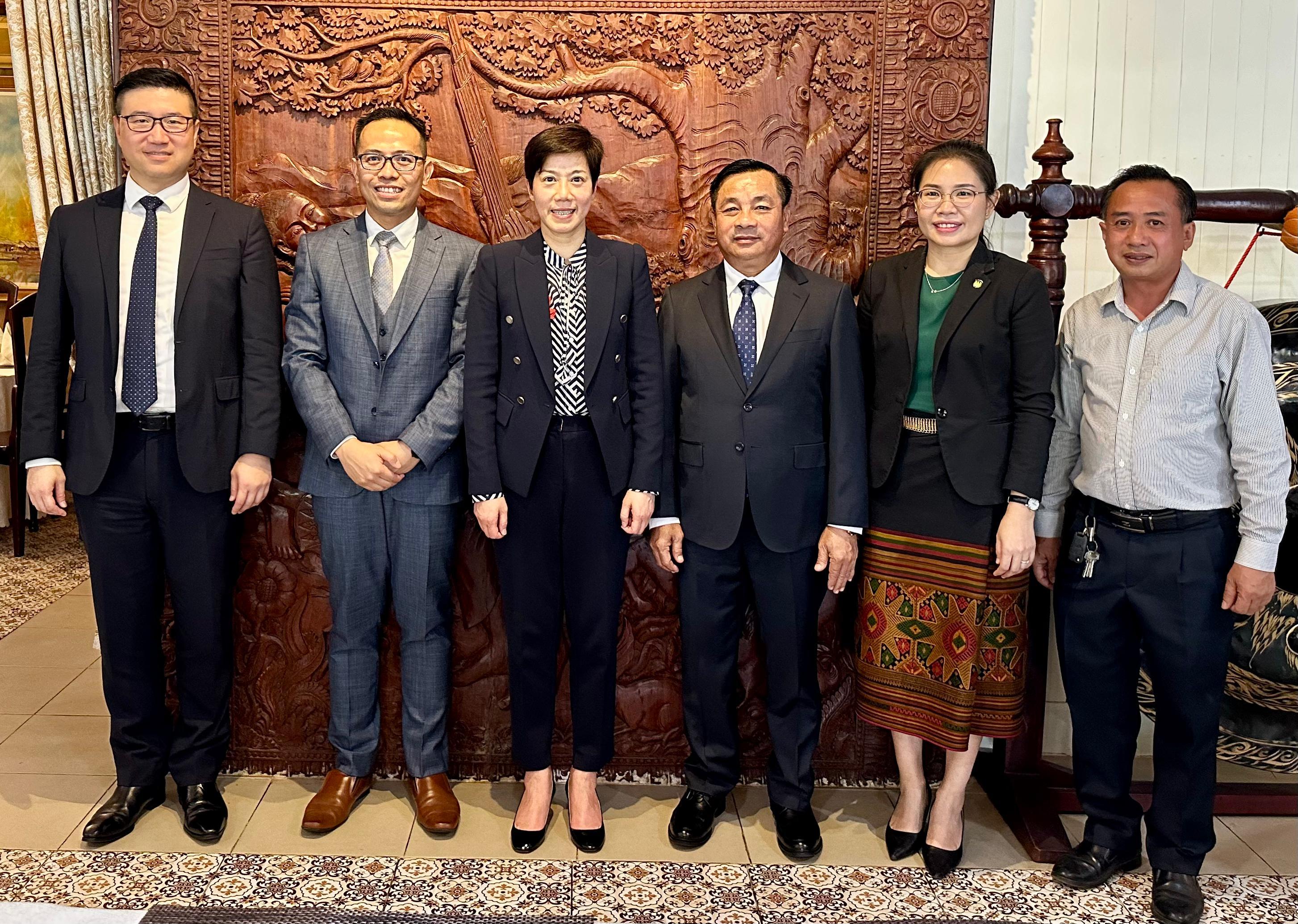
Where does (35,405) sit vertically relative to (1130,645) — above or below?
above

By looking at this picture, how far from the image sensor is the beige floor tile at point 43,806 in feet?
8.71

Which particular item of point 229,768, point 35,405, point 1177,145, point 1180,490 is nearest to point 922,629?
point 1180,490

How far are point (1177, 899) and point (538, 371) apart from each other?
6.51 feet

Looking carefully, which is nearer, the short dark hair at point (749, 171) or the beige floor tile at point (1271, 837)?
the short dark hair at point (749, 171)

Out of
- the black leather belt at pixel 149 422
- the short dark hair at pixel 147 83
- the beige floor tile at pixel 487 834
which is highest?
the short dark hair at pixel 147 83

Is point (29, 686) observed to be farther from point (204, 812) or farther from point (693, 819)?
point (693, 819)

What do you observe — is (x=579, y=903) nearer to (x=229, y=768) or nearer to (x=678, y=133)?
(x=229, y=768)

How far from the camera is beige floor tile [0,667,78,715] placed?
142 inches

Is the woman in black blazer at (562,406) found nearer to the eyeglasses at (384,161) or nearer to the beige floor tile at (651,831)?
the beige floor tile at (651,831)

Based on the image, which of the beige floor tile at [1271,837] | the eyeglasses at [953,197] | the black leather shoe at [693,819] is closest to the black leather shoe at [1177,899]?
the beige floor tile at [1271,837]

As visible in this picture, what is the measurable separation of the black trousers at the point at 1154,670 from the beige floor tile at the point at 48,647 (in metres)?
3.67

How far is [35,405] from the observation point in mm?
2584

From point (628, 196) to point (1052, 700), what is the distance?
2.09m

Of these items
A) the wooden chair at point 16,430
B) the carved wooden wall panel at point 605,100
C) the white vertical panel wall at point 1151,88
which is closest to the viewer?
the carved wooden wall panel at point 605,100
